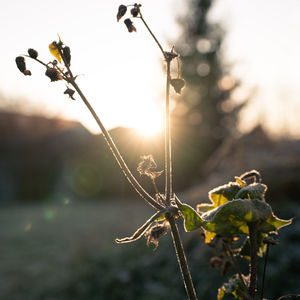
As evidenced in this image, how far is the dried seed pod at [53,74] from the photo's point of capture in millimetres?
791

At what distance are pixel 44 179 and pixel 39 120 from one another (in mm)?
3602

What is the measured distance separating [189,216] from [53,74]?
0.48 metres

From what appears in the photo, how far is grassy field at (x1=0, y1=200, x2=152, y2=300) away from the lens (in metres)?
5.37

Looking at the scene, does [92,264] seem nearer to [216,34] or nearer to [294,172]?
[294,172]

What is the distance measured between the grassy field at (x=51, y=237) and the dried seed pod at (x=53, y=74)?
15.4 ft

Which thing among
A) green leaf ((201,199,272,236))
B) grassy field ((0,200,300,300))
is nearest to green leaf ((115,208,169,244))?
green leaf ((201,199,272,236))

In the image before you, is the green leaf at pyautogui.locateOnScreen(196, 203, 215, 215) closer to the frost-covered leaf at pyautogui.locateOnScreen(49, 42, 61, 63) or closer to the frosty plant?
the frosty plant

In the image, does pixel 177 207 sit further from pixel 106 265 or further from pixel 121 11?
pixel 106 265

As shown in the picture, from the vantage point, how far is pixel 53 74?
0.80m

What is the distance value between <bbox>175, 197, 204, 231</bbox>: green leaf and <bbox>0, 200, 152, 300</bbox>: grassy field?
4.66m

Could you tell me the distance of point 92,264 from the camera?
5629 millimetres

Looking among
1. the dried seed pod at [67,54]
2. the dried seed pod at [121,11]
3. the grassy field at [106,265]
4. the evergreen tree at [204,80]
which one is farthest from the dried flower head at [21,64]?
the evergreen tree at [204,80]

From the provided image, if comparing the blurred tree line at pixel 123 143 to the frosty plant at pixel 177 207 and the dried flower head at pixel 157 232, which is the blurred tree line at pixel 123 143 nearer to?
the frosty plant at pixel 177 207

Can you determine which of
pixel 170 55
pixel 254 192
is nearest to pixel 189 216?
pixel 254 192
